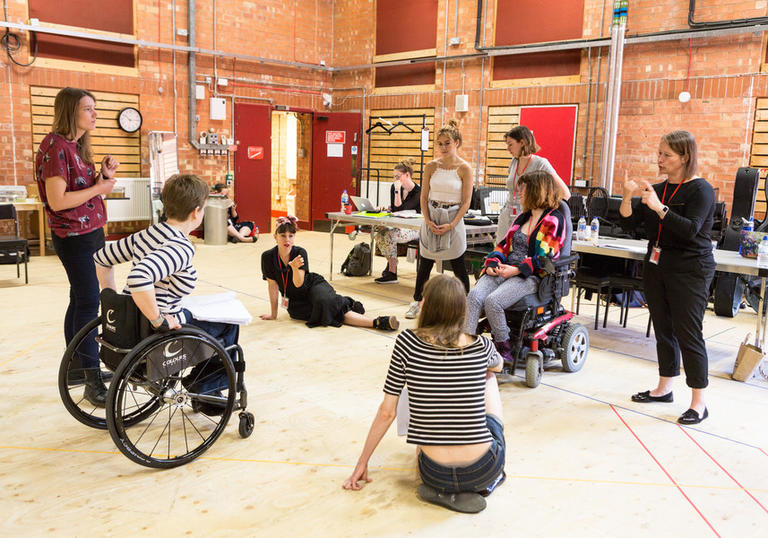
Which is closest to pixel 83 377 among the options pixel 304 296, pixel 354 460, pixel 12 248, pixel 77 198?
pixel 77 198

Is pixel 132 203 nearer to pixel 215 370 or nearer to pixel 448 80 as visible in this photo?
pixel 448 80

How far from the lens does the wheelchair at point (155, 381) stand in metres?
2.65

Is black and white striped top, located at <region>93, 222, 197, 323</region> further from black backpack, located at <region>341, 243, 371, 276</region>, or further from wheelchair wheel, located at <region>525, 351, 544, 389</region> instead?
black backpack, located at <region>341, 243, 371, 276</region>

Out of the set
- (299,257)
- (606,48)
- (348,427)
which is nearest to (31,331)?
(299,257)

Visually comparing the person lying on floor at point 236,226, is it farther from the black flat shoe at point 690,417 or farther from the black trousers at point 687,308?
the black flat shoe at point 690,417

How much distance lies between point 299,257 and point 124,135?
6.23 m

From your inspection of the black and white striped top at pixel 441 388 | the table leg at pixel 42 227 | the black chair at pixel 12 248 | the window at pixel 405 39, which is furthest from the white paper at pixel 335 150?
the black and white striped top at pixel 441 388

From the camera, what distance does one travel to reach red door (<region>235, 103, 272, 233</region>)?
11.2m

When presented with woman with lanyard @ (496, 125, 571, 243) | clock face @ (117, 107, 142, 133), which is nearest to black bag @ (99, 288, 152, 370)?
woman with lanyard @ (496, 125, 571, 243)

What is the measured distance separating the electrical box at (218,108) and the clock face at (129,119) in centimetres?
123

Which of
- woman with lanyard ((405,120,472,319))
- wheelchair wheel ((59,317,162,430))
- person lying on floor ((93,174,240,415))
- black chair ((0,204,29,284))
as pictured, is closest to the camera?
person lying on floor ((93,174,240,415))

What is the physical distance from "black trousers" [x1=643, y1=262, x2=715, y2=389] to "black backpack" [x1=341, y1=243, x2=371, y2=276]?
4.33 meters

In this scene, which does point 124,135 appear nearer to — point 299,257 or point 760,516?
point 299,257

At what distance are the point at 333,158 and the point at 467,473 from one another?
399 inches
